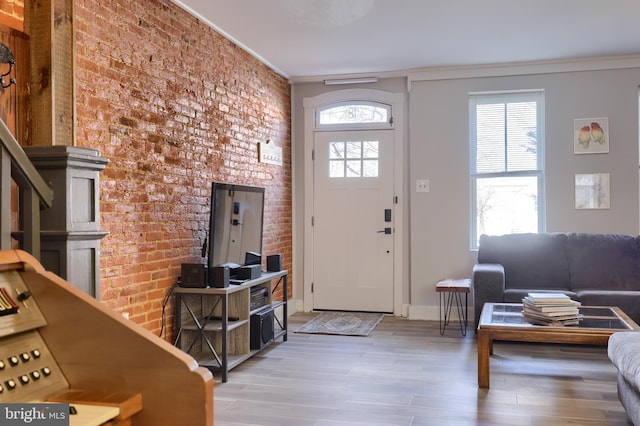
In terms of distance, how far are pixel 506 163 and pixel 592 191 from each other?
865mm

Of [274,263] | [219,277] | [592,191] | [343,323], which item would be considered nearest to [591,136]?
[592,191]

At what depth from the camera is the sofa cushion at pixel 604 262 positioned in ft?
17.4

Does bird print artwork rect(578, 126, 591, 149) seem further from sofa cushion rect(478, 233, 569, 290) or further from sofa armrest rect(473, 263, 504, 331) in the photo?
sofa armrest rect(473, 263, 504, 331)

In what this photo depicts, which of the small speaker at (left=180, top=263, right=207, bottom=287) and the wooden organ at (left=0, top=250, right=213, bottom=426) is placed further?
the small speaker at (left=180, top=263, right=207, bottom=287)

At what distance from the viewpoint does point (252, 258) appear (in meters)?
4.83

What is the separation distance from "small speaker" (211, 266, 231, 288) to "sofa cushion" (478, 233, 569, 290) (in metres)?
2.73

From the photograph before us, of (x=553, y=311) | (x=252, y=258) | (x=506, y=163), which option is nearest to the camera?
(x=553, y=311)

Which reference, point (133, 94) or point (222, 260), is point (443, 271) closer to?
point (222, 260)

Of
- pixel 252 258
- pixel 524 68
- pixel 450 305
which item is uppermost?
pixel 524 68

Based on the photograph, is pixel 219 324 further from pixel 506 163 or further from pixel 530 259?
pixel 506 163

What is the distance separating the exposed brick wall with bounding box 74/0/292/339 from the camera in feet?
11.1

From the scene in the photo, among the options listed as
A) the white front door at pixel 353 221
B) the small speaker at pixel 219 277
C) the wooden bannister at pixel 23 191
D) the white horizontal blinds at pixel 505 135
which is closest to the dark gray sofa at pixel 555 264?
the white horizontal blinds at pixel 505 135

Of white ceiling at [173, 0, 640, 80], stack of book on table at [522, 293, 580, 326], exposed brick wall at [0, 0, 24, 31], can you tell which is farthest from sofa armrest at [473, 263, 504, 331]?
exposed brick wall at [0, 0, 24, 31]

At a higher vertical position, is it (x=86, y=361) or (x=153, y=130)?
(x=153, y=130)
